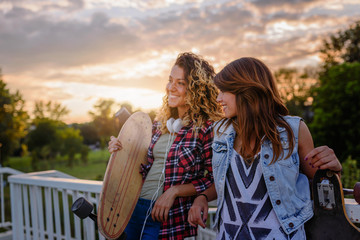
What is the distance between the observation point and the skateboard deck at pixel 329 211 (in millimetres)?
1292

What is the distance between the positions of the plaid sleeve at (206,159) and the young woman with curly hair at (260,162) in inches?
8.4

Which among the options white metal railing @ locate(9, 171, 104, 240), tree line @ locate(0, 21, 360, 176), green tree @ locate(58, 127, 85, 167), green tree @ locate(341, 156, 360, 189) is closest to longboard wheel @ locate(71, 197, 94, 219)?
white metal railing @ locate(9, 171, 104, 240)

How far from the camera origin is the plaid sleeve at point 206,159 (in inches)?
69.2

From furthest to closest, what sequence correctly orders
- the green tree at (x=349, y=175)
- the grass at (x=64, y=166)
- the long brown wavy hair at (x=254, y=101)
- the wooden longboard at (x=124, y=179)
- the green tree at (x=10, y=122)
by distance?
the grass at (x=64, y=166), the green tree at (x=10, y=122), the green tree at (x=349, y=175), the wooden longboard at (x=124, y=179), the long brown wavy hair at (x=254, y=101)

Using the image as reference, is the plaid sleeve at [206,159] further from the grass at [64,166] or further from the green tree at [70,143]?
the green tree at [70,143]

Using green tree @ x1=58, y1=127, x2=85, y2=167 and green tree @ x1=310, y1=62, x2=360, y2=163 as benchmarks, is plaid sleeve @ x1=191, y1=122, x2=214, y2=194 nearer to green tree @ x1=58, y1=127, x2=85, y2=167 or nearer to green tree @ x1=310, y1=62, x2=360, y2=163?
green tree @ x1=58, y1=127, x2=85, y2=167

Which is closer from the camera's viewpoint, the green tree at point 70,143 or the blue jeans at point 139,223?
the blue jeans at point 139,223

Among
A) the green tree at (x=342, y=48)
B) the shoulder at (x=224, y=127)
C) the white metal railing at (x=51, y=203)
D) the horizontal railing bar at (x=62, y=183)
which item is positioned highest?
the green tree at (x=342, y=48)

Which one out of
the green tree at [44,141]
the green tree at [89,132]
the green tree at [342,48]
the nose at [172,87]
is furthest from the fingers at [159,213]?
the green tree at [342,48]

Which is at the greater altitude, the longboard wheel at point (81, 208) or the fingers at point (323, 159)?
the fingers at point (323, 159)

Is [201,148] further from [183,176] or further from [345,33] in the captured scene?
[345,33]

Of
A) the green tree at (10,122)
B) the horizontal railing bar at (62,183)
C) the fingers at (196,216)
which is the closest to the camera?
the fingers at (196,216)

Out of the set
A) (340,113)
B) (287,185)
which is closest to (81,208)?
(287,185)

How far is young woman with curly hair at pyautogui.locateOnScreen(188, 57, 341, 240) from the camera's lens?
1.34m
